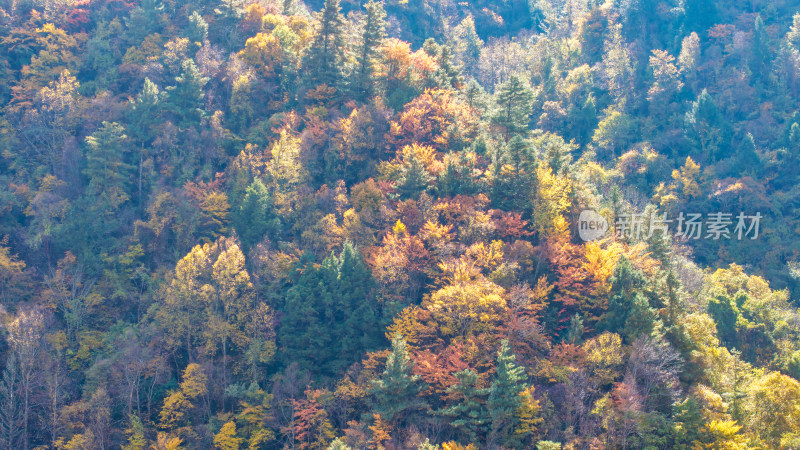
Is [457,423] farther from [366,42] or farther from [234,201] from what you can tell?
[366,42]

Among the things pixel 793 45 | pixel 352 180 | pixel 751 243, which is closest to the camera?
pixel 352 180

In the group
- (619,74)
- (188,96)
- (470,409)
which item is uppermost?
(619,74)

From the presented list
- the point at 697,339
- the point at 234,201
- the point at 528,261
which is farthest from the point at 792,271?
the point at 234,201

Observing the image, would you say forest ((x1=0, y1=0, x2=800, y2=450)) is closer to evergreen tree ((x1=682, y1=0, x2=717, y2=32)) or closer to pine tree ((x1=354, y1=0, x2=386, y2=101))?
pine tree ((x1=354, y1=0, x2=386, y2=101))

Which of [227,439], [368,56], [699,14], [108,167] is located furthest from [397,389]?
[699,14]

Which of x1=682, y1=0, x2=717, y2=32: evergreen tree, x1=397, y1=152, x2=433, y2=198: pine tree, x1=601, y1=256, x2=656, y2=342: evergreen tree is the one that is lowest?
x1=601, y1=256, x2=656, y2=342: evergreen tree

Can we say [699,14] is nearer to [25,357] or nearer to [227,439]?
[227,439]

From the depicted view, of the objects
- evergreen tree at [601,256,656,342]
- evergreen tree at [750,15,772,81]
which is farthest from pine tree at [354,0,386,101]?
evergreen tree at [750,15,772,81]
